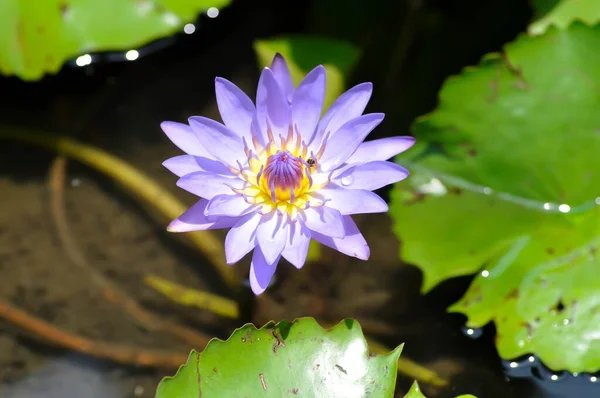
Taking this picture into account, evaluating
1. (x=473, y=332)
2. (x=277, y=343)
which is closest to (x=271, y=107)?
(x=277, y=343)

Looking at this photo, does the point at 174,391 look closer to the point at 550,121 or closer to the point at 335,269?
the point at 335,269

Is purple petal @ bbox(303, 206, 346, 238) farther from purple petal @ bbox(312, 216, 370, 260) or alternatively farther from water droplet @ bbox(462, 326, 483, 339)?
water droplet @ bbox(462, 326, 483, 339)

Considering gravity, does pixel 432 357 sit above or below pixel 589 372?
below

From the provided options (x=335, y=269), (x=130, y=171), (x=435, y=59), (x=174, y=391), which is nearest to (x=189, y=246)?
(x=130, y=171)

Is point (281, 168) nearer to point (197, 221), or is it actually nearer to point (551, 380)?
point (197, 221)

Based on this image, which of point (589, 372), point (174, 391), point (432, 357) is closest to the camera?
point (174, 391)

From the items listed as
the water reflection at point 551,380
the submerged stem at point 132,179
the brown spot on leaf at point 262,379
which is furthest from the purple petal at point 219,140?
the water reflection at point 551,380
